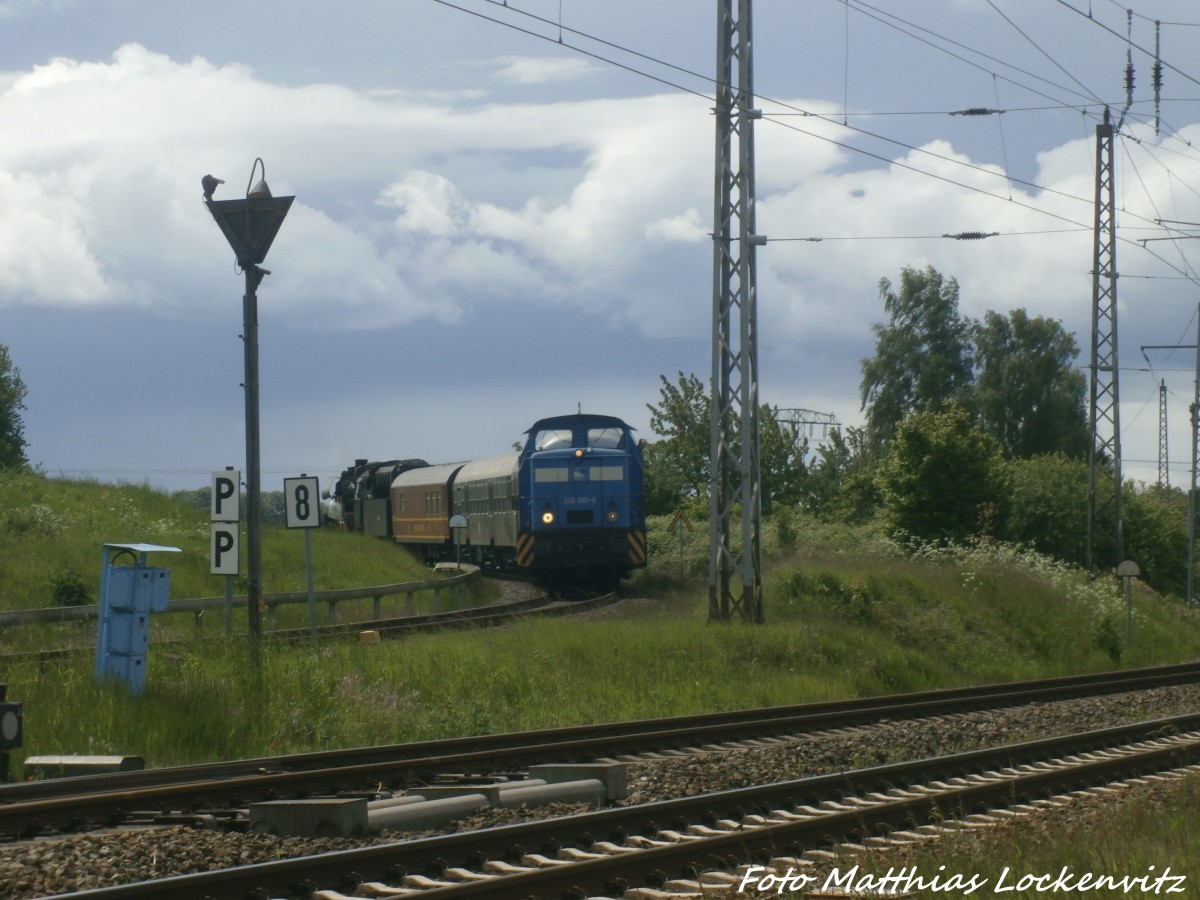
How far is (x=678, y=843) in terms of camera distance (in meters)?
7.87

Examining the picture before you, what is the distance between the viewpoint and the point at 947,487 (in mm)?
44125

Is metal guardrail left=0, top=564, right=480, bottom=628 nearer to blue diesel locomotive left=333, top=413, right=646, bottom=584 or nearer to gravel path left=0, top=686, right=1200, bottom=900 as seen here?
blue diesel locomotive left=333, top=413, right=646, bottom=584

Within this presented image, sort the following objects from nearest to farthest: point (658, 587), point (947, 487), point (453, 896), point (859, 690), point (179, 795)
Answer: point (453, 896)
point (179, 795)
point (859, 690)
point (658, 587)
point (947, 487)

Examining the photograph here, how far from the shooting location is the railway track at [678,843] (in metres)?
6.66

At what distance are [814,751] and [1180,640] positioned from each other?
22.1 m

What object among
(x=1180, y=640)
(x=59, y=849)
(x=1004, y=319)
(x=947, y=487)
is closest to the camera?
(x=59, y=849)

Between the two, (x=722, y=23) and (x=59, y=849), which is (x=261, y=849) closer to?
(x=59, y=849)

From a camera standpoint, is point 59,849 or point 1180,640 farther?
point 1180,640

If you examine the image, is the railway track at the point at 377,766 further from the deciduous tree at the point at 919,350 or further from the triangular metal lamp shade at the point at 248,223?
the deciduous tree at the point at 919,350

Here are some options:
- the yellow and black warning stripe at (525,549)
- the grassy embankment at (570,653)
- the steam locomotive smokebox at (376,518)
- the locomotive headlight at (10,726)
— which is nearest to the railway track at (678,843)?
the grassy embankment at (570,653)

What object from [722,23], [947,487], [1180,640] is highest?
[722,23]

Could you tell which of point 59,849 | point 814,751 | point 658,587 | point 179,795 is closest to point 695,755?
point 814,751

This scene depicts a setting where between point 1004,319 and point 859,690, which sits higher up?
point 1004,319

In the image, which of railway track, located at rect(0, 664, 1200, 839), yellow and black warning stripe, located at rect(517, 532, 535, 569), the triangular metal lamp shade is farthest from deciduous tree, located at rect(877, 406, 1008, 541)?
the triangular metal lamp shade
